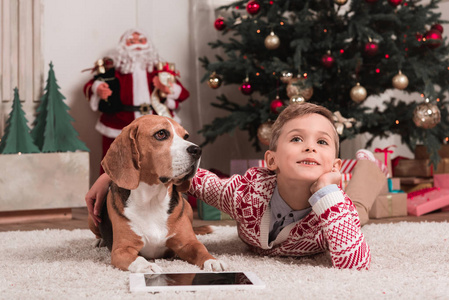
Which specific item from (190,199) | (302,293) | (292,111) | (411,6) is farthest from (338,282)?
(411,6)

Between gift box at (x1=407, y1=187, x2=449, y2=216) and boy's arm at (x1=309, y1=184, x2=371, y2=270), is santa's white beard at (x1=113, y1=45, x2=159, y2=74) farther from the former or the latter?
boy's arm at (x1=309, y1=184, x2=371, y2=270)

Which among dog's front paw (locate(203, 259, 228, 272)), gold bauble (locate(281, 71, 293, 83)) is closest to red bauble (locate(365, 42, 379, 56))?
gold bauble (locate(281, 71, 293, 83))

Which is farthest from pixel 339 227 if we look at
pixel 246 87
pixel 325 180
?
pixel 246 87

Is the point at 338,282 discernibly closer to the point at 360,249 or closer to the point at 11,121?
the point at 360,249

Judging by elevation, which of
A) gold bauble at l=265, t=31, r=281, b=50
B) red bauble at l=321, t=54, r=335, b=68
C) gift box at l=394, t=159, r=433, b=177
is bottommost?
gift box at l=394, t=159, r=433, b=177

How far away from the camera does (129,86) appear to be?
3338 mm

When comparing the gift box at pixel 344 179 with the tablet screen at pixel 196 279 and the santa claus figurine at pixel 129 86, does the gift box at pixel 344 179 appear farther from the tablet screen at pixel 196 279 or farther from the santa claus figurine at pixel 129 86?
the tablet screen at pixel 196 279

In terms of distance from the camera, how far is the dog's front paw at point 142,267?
123 centimetres

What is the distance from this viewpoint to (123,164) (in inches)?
51.7

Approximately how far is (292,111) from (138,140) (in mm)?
415

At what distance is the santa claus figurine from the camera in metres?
3.29

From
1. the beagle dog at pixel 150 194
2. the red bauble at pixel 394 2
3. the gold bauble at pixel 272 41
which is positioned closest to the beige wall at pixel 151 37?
the gold bauble at pixel 272 41

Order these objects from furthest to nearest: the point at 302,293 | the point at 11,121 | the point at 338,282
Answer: the point at 11,121, the point at 338,282, the point at 302,293

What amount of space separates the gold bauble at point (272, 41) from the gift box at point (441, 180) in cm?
139
